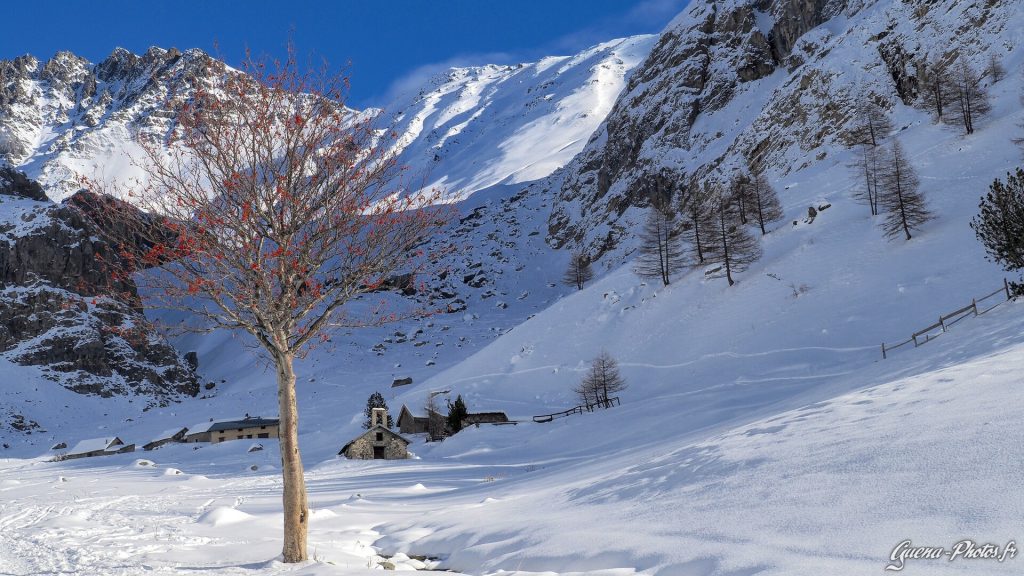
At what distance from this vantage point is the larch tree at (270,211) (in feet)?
28.9

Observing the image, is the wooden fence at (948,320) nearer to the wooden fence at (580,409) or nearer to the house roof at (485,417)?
the wooden fence at (580,409)

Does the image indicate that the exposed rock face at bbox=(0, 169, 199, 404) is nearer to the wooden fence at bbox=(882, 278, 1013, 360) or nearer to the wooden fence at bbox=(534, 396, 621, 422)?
the wooden fence at bbox=(534, 396, 621, 422)

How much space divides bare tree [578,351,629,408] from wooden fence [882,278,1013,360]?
16.5m

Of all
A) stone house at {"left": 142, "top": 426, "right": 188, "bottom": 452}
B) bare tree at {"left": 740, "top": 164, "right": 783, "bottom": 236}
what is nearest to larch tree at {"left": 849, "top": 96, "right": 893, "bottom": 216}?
bare tree at {"left": 740, "top": 164, "right": 783, "bottom": 236}

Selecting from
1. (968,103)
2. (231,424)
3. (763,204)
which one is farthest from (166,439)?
(968,103)

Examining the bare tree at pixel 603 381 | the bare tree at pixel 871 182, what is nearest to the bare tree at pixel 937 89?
the bare tree at pixel 871 182

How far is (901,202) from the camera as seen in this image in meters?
40.6

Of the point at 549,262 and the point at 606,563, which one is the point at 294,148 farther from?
the point at 549,262

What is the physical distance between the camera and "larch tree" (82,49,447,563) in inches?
347

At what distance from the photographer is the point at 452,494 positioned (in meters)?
21.1

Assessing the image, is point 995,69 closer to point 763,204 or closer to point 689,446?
point 763,204

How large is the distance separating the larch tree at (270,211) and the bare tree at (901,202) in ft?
135

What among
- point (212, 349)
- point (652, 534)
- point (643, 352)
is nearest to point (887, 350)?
point (643, 352)

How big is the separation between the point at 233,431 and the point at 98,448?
15.3 meters
